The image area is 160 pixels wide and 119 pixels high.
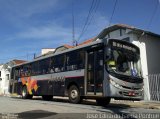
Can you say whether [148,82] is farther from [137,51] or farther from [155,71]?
[137,51]

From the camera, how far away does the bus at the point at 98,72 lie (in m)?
13.1

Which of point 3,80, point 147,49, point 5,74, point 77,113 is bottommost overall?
point 77,113

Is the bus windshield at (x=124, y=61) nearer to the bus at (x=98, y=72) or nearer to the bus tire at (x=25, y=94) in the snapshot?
the bus at (x=98, y=72)

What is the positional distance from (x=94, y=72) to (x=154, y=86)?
26.8ft

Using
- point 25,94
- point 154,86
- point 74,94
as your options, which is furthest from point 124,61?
point 25,94

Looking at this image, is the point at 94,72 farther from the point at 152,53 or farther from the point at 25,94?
the point at 152,53

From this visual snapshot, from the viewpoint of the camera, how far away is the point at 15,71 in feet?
85.4

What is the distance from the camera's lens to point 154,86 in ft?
67.6

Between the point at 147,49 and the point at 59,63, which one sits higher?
the point at 147,49

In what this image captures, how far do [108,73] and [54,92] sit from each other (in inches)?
243

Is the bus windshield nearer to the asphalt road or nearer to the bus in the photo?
the bus

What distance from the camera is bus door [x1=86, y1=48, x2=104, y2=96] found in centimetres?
1370

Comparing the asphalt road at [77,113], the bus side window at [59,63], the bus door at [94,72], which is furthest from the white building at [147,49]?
the asphalt road at [77,113]

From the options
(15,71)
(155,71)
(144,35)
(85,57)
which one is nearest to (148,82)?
(155,71)
